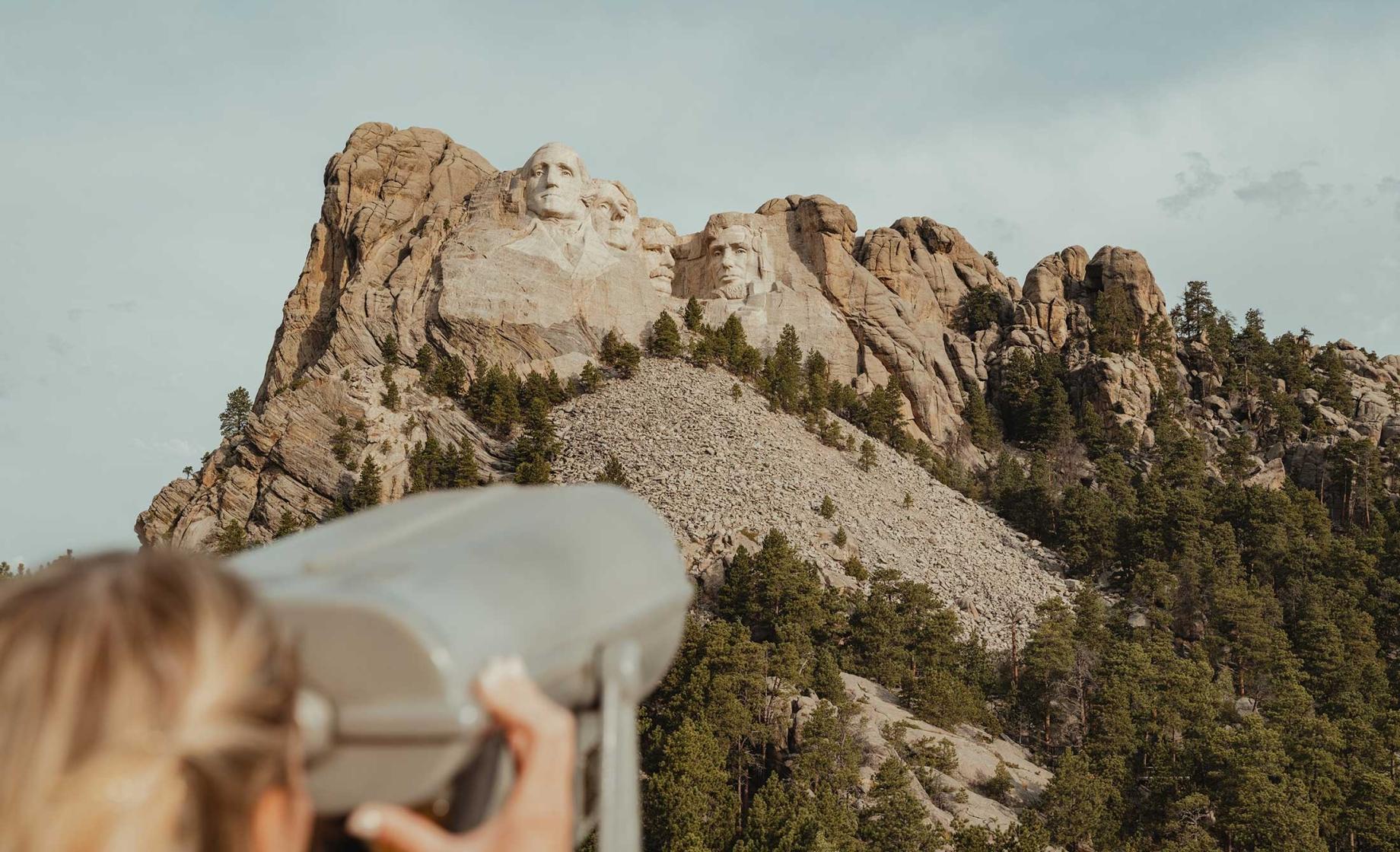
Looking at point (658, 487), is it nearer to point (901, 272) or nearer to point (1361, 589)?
point (1361, 589)

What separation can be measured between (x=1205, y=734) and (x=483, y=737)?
1215 inches

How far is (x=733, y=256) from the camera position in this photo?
61.0 meters

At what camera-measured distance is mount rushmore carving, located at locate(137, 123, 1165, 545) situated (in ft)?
148

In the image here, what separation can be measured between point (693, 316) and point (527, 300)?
354 inches

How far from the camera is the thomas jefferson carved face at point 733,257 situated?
60750 mm

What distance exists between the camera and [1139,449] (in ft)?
202

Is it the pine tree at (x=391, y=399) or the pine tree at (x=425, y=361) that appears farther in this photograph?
the pine tree at (x=425, y=361)

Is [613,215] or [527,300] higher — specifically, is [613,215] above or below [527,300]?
above

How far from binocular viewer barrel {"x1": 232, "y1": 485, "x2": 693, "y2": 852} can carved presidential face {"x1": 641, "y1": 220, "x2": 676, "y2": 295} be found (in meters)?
57.8

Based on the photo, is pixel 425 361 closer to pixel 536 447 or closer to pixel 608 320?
pixel 536 447

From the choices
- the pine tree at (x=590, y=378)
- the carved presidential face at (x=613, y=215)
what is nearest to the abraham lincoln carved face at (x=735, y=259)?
Answer: the carved presidential face at (x=613, y=215)

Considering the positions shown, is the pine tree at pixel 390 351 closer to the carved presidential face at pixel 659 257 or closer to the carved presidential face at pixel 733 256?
the carved presidential face at pixel 659 257

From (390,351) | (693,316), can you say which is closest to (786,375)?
(693,316)

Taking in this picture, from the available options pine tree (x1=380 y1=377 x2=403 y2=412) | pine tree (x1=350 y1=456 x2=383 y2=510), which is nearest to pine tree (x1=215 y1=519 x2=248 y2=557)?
pine tree (x1=350 y1=456 x2=383 y2=510)
